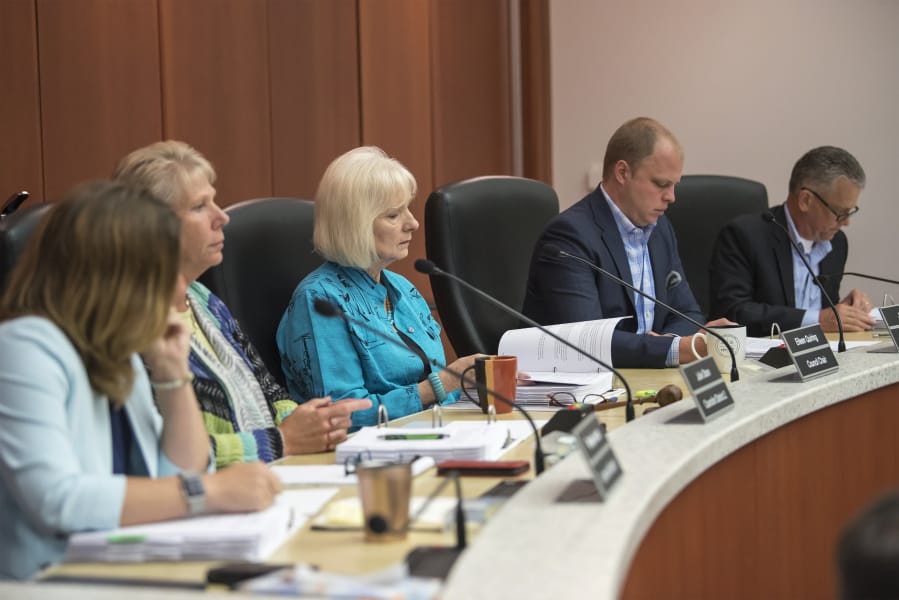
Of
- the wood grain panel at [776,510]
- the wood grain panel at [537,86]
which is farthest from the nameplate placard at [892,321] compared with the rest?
the wood grain panel at [537,86]

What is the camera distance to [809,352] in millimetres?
2291

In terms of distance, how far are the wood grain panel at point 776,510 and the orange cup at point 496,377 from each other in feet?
1.59

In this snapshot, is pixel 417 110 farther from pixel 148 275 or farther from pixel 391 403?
pixel 148 275

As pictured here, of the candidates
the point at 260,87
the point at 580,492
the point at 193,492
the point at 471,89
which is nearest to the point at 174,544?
the point at 193,492

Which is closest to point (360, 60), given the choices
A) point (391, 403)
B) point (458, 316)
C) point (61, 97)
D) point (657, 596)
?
point (61, 97)

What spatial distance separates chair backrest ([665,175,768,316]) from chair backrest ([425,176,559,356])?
2.60ft

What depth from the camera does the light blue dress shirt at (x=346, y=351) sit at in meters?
2.49

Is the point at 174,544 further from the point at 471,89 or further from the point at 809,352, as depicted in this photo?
the point at 471,89

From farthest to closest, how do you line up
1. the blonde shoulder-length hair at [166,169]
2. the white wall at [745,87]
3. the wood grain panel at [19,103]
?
the white wall at [745,87] → the wood grain panel at [19,103] → the blonde shoulder-length hair at [166,169]

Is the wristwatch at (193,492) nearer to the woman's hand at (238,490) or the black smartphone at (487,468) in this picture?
the woman's hand at (238,490)

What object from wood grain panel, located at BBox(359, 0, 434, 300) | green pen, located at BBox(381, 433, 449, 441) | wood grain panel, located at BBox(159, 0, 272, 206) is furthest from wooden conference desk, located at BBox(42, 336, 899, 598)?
wood grain panel, located at BBox(359, 0, 434, 300)

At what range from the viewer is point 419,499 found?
4.90ft

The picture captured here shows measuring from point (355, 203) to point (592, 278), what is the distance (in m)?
0.80

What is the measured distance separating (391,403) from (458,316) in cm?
69
